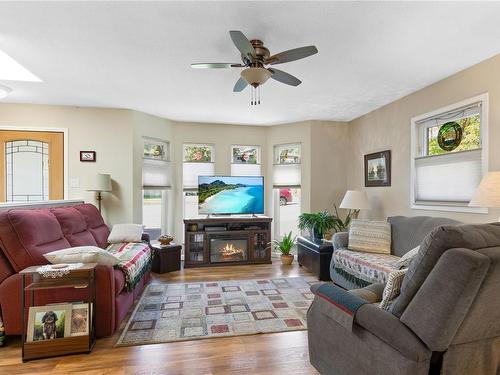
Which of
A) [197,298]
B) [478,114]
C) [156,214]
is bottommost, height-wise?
[197,298]

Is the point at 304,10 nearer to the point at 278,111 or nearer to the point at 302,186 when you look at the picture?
the point at 278,111

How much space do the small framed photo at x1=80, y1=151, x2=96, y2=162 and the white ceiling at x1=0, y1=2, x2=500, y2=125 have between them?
0.82 m

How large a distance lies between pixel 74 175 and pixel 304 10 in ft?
13.1

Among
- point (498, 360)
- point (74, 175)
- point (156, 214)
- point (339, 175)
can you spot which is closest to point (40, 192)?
point (74, 175)

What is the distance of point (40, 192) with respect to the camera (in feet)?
13.8

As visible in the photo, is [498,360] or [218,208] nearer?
[498,360]

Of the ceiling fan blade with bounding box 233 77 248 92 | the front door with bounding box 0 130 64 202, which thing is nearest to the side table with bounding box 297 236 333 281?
the ceiling fan blade with bounding box 233 77 248 92

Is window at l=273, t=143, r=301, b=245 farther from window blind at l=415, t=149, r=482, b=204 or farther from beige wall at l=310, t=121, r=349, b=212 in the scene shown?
window blind at l=415, t=149, r=482, b=204

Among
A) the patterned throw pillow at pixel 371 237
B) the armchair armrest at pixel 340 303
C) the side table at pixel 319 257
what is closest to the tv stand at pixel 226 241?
the side table at pixel 319 257

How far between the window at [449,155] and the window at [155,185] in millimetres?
3946

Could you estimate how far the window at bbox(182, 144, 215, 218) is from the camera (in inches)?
207

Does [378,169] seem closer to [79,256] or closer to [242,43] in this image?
[242,43]

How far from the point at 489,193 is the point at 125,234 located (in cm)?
406

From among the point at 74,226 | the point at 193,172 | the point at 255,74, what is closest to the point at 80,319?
the point at 74,226
